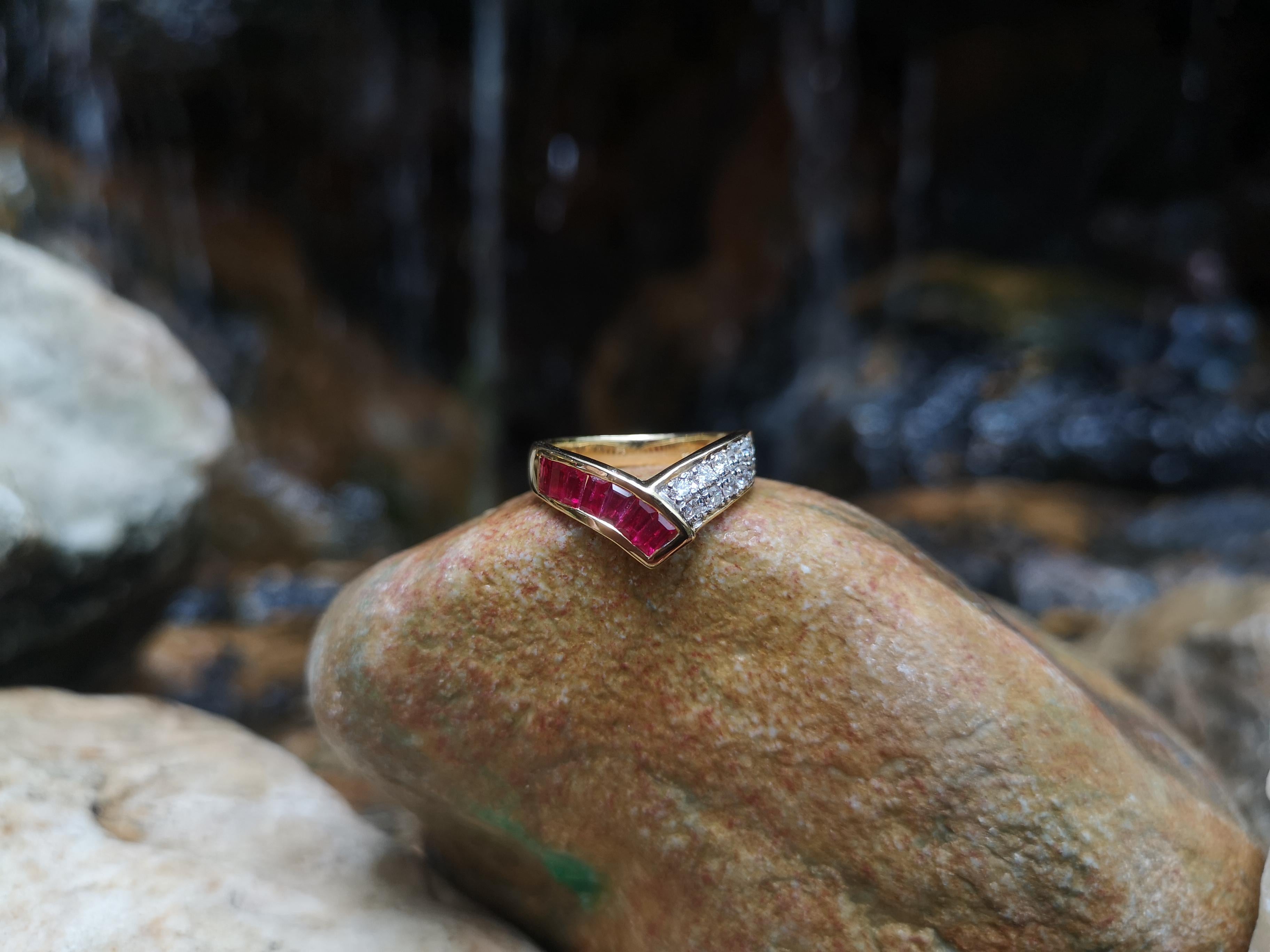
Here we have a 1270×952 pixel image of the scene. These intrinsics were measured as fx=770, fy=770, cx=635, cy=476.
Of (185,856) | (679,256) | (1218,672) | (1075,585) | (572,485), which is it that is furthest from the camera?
(679,256)

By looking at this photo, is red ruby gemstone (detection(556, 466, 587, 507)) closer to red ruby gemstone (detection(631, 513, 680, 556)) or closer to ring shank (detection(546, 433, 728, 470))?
red ruby gemstone (detection(631, 513, 680, 556))

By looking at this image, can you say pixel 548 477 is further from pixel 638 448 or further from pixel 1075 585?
pixel 1075 585

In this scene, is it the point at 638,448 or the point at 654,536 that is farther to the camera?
the point at 638,448

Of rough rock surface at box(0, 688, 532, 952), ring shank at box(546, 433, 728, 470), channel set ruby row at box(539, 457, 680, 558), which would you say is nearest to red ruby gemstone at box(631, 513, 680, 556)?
channel set ruby row at box(539, 457, 680, 558)

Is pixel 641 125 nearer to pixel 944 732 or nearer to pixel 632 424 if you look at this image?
pixel 632 424

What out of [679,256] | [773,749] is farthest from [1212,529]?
[679,256]

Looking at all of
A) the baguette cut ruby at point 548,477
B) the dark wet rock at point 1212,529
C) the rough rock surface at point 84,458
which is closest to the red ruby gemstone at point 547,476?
the baguette cut ruby at point 548,477

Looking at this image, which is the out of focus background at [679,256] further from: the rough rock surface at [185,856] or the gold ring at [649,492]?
the gold ring at [649,492]
